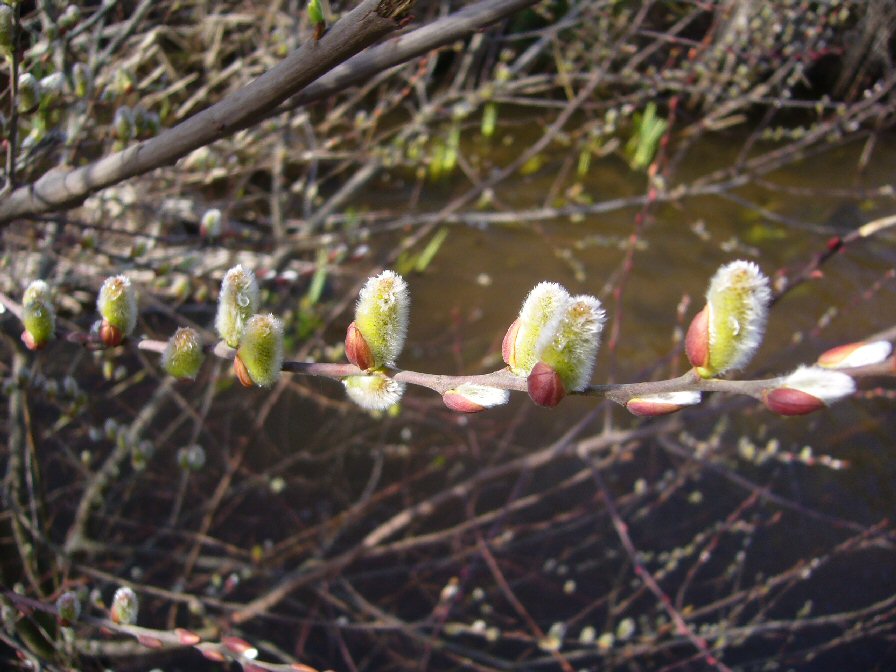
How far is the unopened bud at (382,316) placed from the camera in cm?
67

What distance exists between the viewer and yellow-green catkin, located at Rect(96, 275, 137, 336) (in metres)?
0.80

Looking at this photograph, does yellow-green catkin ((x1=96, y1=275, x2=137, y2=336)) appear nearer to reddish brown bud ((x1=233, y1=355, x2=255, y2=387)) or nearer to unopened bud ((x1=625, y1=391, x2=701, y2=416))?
reddish brown bud ((x1=233, y1=355, x2=255, y2=387))

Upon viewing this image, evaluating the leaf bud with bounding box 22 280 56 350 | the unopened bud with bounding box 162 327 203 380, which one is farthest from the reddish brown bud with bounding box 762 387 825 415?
the leaf bud with bounding box 22 280 56 350

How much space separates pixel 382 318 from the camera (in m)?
0.67

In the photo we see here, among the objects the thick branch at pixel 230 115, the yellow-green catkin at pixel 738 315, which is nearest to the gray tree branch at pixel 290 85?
the thick branch at pixel 230 115

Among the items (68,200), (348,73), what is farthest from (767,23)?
(68,200)

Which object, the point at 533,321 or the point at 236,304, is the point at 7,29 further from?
the point at 533,321

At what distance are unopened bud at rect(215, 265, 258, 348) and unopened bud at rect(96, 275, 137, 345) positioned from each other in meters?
0.14

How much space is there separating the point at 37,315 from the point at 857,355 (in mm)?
818

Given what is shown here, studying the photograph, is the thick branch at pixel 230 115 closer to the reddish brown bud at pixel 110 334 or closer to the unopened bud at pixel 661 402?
the reddish brown bud at pixel 110 334

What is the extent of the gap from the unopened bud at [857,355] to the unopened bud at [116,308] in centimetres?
70

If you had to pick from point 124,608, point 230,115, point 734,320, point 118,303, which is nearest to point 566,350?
point 734,320

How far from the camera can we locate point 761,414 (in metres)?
3.42

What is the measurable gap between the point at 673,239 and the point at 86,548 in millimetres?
3774
